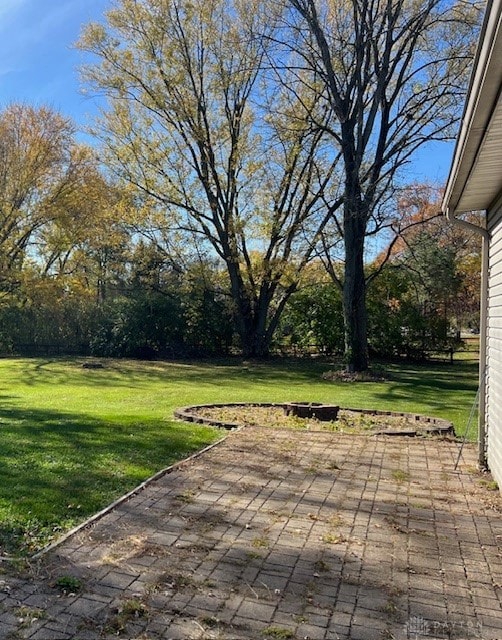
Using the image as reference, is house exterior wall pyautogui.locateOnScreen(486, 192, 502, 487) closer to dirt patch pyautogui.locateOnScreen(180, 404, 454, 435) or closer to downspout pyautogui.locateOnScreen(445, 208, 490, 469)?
downspout pyautogui.locateOnScreen(445, 208, 490, 469)

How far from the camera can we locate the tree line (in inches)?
584

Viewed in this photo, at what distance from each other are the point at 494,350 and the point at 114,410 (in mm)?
6226

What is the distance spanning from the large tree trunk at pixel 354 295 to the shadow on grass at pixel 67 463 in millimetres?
8940

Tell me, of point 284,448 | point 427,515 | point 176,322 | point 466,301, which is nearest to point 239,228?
point 176,322

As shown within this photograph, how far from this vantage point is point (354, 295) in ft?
50.5

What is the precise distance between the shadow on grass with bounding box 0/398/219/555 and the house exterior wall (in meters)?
3.05

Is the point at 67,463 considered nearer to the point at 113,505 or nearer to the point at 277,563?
the point at 113,505

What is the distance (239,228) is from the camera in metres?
19.5

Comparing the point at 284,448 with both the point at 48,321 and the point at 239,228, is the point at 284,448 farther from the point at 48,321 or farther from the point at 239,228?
the point at 48,321

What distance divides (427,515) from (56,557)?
2618mm

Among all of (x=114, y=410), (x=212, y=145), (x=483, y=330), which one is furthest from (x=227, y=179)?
(x=483, y=330)

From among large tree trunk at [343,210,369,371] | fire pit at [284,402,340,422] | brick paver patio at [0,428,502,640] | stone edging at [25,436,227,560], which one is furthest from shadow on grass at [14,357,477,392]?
brick paver patio at [0,428,502,640]

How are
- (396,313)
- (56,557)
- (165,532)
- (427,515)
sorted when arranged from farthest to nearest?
(396,313)
(427,515)
(165,532)
(56,557)

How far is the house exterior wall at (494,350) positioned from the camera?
4.66 meters
